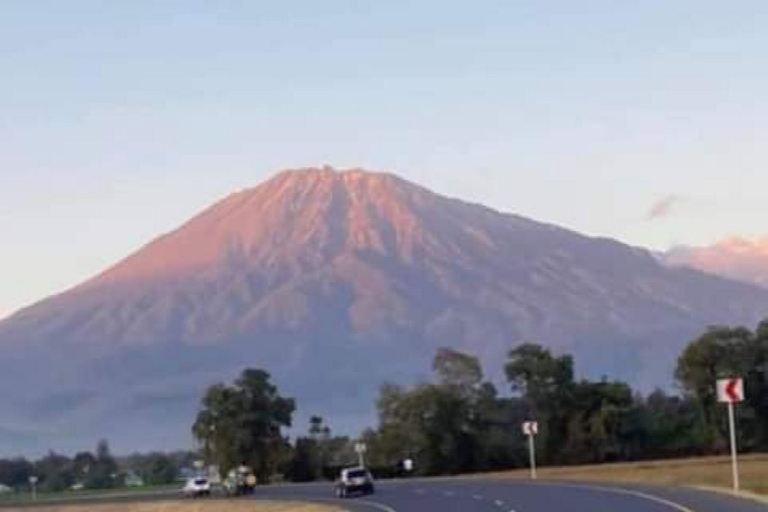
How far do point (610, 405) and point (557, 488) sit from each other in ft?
168

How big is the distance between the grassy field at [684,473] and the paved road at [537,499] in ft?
10.8

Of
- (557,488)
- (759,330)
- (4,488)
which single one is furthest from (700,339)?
(4,488)

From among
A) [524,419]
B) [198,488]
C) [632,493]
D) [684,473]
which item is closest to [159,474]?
[524,419]

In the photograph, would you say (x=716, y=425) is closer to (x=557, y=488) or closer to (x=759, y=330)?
(x=759, y=330)

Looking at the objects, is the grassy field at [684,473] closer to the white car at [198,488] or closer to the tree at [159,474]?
the white car at [198,488]

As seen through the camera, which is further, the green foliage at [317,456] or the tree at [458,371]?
the green foliage at [317,456]

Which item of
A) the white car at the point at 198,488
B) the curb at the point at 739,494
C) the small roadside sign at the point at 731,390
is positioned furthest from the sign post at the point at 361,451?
the small roadside sign at the point at 731,390

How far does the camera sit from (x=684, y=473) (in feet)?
280

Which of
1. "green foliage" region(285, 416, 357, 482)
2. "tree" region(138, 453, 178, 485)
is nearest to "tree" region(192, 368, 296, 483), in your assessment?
"green foliage" region(285, 416, 357, 482)

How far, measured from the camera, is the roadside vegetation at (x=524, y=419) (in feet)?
399

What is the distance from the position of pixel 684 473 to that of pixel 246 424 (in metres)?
56.8

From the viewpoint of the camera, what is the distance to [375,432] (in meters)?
134

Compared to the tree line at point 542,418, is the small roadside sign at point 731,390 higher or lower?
lower

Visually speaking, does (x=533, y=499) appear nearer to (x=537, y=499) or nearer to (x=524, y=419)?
(x=537, y=499)
